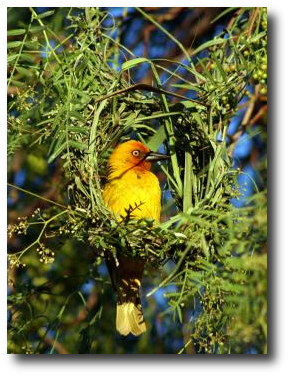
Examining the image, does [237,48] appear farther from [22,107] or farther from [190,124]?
[22,107]

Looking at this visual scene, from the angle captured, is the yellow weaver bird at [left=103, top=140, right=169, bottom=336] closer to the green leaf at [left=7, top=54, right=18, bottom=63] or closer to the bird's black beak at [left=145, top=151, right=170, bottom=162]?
the bird's black beak at [left=145, top=151, right=170, bottom=162]

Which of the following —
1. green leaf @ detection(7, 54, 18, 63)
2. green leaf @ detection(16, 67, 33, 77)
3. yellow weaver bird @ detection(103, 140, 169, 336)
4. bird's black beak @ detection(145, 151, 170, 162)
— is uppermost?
green leaf @ detection(7, 54, 18, 63)

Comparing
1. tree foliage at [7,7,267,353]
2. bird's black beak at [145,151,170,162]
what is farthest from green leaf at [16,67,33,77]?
bird's black beak at [145,151,170,162]

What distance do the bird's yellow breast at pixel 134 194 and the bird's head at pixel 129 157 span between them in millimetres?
57

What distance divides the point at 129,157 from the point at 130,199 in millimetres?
339

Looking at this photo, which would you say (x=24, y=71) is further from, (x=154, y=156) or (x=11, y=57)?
(x=154, y=156)

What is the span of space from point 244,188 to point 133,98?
870 millimetres

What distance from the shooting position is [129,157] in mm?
4367

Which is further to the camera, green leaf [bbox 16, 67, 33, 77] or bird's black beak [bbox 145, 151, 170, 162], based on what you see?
bird's black beak [bbox 145, 151, 170, 162]

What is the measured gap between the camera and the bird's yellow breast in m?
4.10

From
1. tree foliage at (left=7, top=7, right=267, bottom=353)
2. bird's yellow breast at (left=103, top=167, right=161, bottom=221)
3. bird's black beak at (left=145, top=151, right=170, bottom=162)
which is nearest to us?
tree foliage at (left=7, top=7, right=267, bottom=353)

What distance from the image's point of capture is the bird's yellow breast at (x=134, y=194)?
410 cm

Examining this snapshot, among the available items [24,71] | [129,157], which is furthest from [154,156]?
[24,71]

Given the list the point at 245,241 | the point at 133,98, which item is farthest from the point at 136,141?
the point at 245,241
